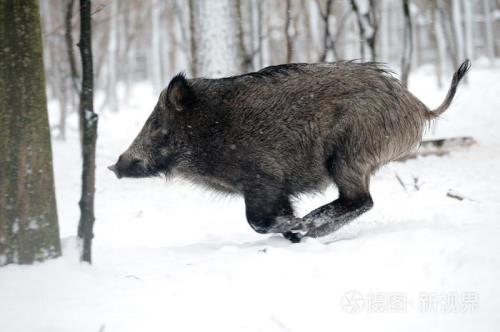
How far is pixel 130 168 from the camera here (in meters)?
4.63

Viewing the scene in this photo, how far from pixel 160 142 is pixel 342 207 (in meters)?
1.51

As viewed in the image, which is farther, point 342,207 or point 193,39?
point 193,39

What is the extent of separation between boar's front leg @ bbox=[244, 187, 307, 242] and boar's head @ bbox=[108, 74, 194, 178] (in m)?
0.73

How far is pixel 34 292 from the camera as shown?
2.96m

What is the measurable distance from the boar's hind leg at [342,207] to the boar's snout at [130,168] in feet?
4.51

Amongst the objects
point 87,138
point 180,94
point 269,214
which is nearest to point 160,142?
point 180,94

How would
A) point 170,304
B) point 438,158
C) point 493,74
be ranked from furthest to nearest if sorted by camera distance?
point 493,74 < point 438,158 < point 170,304

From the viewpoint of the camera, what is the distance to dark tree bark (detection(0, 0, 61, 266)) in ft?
10.3

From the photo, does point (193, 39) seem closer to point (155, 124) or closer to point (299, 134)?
point (155, 124)

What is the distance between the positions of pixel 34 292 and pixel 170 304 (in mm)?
722

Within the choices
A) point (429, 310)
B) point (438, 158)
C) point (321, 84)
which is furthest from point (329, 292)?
point (438, 158)

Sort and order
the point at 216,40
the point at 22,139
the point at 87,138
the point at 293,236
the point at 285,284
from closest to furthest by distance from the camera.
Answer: the point at 285,284
the point at 22,139
the point at 87,138
the point at 293,236
the point at 216,40

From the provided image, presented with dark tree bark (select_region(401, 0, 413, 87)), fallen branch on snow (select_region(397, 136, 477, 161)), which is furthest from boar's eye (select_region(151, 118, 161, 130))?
dark tree bark (select_region(401, 0, 413, 87))

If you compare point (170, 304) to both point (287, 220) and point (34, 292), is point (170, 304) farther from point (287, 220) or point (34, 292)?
point (287, 220)
